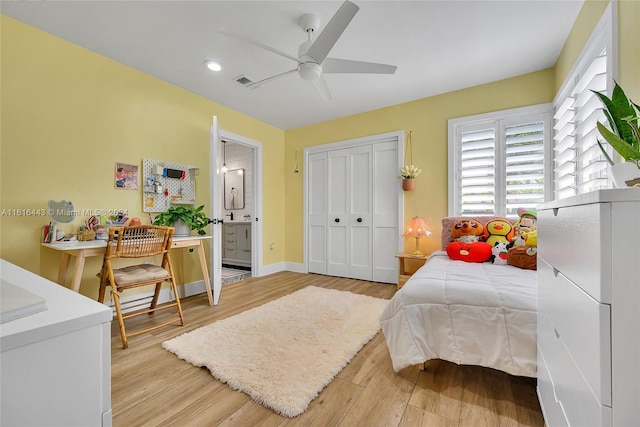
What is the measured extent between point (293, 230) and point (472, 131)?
3.02 metres

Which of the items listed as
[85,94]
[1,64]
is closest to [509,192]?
[85,94]

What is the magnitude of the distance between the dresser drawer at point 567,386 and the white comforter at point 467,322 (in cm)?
13

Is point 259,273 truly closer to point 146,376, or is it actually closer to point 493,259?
point 146,376

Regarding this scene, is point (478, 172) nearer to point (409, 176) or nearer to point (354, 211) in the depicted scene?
point (409, 176)

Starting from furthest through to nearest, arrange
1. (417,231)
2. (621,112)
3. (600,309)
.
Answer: (417,231) < (621,112) < (600,309)

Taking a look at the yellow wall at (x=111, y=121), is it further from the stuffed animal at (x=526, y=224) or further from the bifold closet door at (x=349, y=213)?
the stuffed animal at (x=526, y=224)

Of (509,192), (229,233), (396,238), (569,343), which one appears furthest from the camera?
(229,233)

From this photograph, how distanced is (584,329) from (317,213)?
12.4 feet

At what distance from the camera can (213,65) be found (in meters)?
2.65

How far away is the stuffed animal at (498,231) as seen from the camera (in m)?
2.49

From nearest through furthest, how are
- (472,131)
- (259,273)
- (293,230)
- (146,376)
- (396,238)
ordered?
(146,376), (472,131), (396,238), (259,273), (293,230)

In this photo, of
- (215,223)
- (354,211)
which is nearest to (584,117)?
(354,211)

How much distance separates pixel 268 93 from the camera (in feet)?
10.8

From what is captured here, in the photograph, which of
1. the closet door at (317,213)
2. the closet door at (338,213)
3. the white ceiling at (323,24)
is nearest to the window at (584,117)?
the white ceiling at (323,24)
